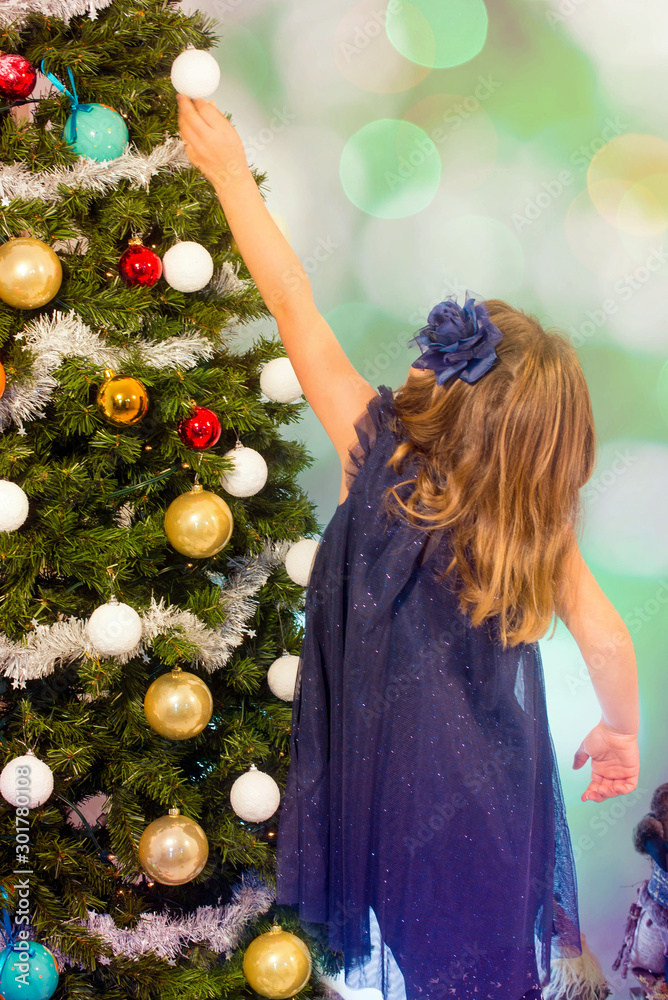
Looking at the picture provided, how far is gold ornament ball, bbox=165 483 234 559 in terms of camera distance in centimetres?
103

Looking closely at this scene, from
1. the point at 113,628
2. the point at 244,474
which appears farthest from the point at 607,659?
the point at 113,628

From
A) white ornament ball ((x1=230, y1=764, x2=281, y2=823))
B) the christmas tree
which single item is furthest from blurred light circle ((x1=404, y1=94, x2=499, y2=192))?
white ornament ball ((x1=230, y1=764, x2=281, y2=823))

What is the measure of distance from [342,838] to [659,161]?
1241 millimetres

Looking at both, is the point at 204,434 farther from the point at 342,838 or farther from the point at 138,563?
the point at 342,838

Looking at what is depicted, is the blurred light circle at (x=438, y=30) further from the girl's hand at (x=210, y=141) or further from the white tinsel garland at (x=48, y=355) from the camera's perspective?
the white tinsel garland at (x=48, y=355)

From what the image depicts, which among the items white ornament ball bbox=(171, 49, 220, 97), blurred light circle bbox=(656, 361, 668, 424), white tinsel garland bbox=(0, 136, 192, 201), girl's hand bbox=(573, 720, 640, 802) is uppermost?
white ornament ball bbox=(171, 49, 220, 97)

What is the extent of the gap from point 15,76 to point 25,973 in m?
1.14

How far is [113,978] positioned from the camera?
1.11 metres

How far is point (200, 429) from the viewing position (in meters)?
1.04

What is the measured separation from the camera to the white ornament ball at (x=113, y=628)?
0.99 m

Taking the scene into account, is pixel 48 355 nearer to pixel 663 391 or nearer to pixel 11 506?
pixel 11 506

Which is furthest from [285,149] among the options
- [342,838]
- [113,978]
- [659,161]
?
[113,978]

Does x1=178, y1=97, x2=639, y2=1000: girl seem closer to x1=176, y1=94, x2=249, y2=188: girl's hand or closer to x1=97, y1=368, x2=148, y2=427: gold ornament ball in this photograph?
x1=176, y1=94, x2=249, y2=188: girl's hand

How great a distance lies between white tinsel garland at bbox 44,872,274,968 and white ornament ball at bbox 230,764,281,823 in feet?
0.48
